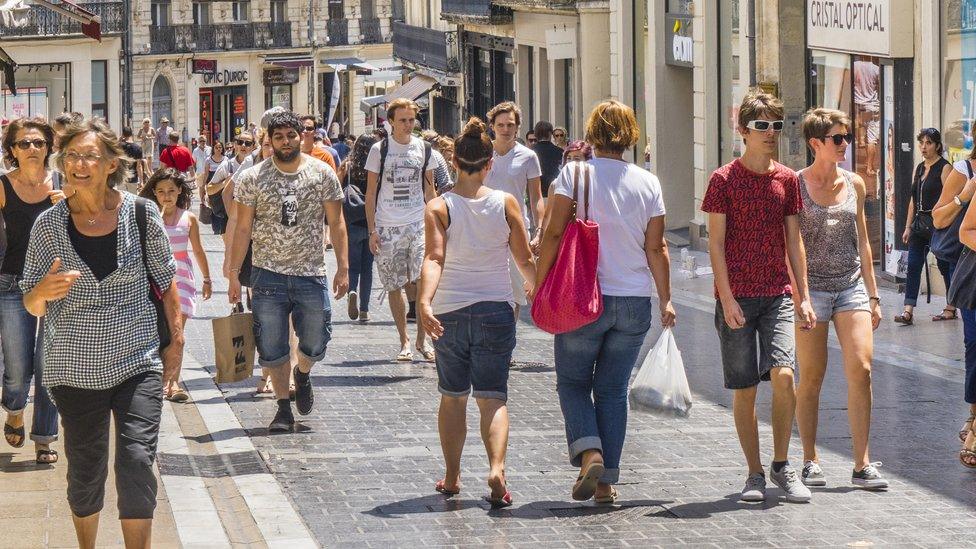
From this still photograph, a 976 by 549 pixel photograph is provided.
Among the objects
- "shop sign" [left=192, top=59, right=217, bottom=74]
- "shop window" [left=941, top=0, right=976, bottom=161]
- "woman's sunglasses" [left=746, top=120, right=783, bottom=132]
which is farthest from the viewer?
"shop sign" [left=192, top=59, right=217, bottom=74]

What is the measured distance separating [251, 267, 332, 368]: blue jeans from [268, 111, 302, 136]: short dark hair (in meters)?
0.79

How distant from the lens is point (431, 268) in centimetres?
805

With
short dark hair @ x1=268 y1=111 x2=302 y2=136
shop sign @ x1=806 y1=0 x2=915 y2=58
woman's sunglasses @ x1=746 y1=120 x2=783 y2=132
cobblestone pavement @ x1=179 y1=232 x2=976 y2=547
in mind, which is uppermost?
shop sign @ x1=806 y1=0 x2=915 y2=58

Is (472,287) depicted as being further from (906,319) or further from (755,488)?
(906,319)

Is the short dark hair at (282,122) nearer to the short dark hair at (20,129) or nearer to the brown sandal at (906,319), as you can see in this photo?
the short dark hair at (20,129)

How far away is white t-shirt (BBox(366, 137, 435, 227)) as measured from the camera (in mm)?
12930

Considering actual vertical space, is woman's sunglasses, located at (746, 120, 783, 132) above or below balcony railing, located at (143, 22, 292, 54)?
below

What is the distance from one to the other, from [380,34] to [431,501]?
6944cm

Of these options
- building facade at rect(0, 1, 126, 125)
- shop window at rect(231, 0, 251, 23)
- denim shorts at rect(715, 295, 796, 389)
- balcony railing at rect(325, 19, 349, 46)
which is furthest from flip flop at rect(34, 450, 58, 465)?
balcony railing at rect(325, 19, 349, 46)

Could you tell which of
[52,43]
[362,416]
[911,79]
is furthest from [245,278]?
[52,43]

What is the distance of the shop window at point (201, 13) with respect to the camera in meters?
72.3

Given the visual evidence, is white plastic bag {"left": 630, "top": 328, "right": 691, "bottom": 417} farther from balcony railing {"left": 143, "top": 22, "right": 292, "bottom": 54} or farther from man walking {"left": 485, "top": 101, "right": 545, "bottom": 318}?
balcony railing {"left": 143, "top": 22, "right": 292, "bottom": 54}

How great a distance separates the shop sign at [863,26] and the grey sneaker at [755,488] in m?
10.9

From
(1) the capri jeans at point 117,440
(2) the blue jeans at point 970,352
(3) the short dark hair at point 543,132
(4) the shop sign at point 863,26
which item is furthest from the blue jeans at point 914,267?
(1) the capri jeans at point 117,440
